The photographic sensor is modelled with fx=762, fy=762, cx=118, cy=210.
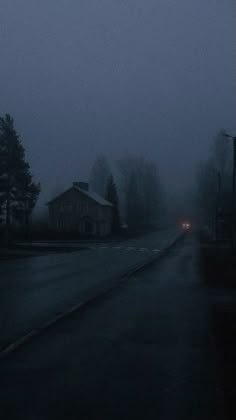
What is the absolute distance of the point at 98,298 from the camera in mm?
18625

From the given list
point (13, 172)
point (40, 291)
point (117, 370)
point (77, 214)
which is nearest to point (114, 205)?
point (77, 214)

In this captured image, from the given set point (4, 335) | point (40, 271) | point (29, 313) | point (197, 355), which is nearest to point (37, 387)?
point (197, 355)

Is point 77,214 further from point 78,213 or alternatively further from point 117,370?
point 117,370

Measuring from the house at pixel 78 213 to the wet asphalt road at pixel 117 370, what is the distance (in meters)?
81.3

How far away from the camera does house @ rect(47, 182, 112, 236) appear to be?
97.4 meters

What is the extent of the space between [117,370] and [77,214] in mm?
89804

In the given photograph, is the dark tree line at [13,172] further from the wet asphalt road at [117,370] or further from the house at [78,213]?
the wet asphalt road at [117,370]

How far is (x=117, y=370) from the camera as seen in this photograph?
9172 mm

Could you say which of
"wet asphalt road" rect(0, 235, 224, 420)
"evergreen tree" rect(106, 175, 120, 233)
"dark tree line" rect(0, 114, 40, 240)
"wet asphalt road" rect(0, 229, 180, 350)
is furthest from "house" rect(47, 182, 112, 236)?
"wet asphalt road" rect(0, 235, 224, 420)

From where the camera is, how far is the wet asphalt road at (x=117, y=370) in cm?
724

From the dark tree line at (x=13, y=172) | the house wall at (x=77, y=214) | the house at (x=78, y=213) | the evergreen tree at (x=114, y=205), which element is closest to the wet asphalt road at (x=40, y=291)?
the dark tree line at (x=13, y=172)

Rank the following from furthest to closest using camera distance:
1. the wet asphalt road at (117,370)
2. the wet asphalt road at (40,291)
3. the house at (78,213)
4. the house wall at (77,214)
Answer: the house wall at (77,214) → the house at (78,213) → the wet asphalt road at (40,291) → the wet asphalt road at (117,370)

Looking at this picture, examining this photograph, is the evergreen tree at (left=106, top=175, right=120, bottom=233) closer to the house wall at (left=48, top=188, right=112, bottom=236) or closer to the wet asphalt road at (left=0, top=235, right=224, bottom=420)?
the house wall at (left=48, top=188, right=112, bottom=236)

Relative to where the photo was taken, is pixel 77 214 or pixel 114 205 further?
pixel 114 205
